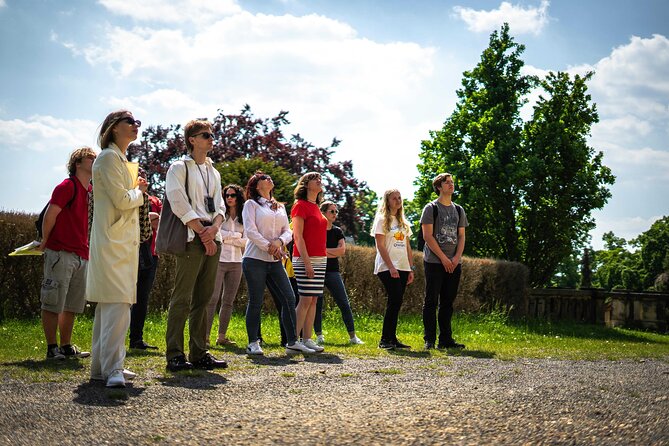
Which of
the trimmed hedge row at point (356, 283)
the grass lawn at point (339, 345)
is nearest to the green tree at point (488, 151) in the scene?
the trimmed hedge row at point (356, 283)

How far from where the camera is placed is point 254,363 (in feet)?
24.6

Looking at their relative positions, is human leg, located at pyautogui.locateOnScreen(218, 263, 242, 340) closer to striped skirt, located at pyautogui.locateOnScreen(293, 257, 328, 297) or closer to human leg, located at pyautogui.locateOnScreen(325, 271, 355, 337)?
striped skirt, located at pyautogui.locateOnScreen(293, 257, 328, 297)

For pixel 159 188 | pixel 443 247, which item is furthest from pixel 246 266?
pixel 159 188

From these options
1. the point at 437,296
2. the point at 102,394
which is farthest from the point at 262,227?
the point at 102,394

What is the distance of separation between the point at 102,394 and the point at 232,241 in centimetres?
419

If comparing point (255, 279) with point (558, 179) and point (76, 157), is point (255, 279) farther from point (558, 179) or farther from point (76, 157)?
point (558, 179)

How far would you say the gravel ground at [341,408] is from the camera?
161 inches

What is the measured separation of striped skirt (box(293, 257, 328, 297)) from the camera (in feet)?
29.0

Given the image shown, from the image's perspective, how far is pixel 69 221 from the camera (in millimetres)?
7262

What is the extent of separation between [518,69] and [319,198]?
84.3 ft

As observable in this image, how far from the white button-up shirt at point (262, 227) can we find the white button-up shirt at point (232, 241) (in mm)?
1003

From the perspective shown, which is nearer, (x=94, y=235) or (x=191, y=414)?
(x=191, y=414)

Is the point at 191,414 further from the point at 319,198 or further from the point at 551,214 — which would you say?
the point at 551,214

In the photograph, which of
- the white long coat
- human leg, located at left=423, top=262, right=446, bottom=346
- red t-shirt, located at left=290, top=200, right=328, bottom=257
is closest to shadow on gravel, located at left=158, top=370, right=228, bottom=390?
the white long coat
